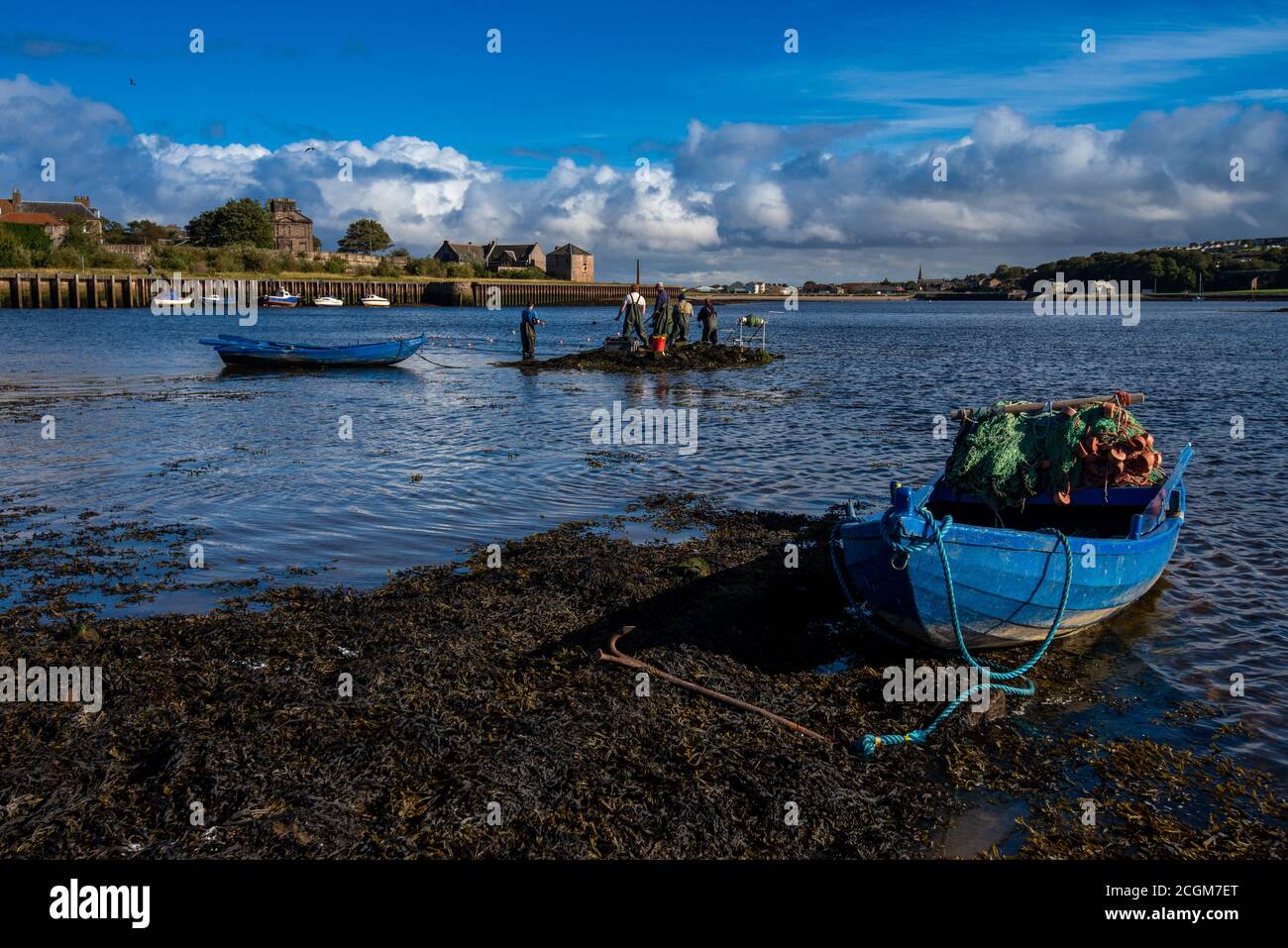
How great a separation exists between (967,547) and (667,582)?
145 inches

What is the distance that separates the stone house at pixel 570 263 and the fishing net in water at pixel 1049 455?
16458 cm

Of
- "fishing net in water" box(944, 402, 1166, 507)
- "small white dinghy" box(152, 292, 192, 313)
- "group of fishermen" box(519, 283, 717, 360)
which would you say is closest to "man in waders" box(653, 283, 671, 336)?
"group of fishermen" box(519, 283, 717, 360)

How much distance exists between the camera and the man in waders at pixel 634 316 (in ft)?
133

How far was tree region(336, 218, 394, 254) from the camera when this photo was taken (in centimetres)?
17538

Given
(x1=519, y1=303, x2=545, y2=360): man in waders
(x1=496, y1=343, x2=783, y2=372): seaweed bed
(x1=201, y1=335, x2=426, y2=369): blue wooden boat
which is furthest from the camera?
(x1=519, y1=303, x2=545, y2=360): man in waders

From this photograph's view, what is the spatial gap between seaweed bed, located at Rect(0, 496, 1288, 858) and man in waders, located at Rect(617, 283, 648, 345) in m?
32.1

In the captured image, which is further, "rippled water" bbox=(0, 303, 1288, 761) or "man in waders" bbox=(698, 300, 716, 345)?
"man in waders" bbox=(698, 300, 716, 345)

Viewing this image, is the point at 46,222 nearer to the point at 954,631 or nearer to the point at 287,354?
the point at 287,354

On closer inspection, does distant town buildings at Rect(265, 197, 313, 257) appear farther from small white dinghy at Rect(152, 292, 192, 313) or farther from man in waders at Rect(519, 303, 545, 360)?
man in waders at Rect(519, 303, 545, 360)

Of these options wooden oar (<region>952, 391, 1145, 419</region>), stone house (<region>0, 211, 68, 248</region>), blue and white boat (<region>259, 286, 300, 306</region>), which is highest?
stone house (<region>0, 211, 68, 248</region>)
